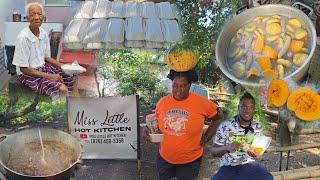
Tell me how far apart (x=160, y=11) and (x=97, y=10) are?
1.40 feet

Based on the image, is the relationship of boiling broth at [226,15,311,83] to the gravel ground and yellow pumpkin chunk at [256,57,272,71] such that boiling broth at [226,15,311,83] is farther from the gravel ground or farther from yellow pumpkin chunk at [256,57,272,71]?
the gravel ground

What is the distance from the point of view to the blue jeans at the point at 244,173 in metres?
3.06

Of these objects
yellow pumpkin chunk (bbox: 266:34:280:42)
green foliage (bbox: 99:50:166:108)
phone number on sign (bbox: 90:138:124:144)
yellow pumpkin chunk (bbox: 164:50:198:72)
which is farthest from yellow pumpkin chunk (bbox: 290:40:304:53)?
phone number on sign (bbox: 90:138:124:144)

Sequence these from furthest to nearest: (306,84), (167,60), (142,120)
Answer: (142,120)
(167,60)
(306,84)

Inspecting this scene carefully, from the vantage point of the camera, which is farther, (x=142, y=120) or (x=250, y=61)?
(x=142, y=120)

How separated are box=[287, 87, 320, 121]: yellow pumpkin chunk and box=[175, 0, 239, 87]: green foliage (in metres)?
0.52

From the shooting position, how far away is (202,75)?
A: 131 inches

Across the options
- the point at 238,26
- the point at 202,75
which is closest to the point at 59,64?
the point at 202,75

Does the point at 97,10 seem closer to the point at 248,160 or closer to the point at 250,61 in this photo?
the point at 250,61

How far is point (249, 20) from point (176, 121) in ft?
2.69

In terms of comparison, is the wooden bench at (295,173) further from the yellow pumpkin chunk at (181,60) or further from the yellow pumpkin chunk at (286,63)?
the yellow pumpkin chunk at (181,60)

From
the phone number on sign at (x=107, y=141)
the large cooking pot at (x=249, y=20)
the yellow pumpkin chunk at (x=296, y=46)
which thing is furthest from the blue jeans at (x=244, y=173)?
the phone number on sign at (x=107, y=141)

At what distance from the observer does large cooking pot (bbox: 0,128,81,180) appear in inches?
109

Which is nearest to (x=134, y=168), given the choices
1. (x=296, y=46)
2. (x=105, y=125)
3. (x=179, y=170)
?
(x=105, y=125)
